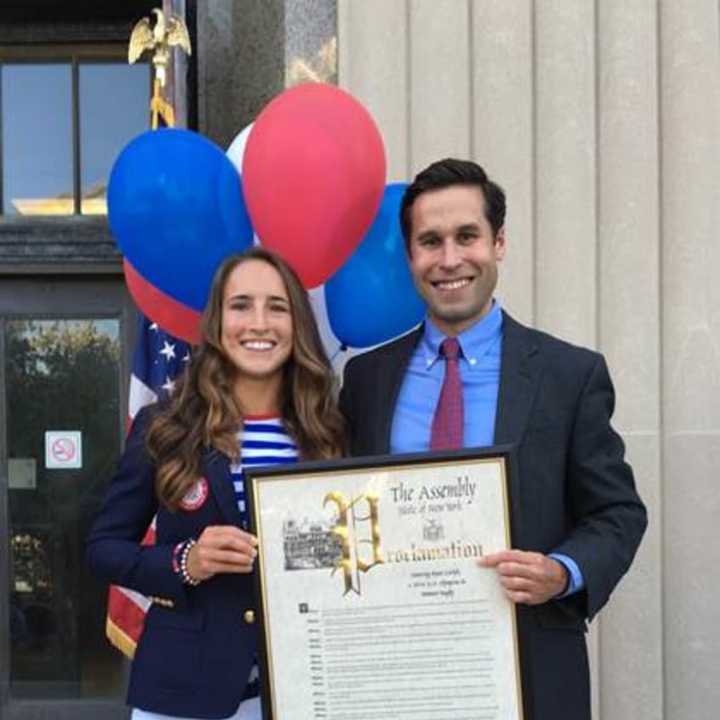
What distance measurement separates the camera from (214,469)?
203 centimetres

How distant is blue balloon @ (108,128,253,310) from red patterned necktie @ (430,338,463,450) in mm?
759

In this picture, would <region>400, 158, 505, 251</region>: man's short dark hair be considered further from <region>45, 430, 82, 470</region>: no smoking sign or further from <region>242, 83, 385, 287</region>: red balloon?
<region>45, 430, 82, 470</region>: no smoking sign

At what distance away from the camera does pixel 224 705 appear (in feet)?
6.57

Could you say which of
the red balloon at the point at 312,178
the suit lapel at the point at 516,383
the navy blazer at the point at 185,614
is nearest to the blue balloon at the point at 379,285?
the red balloon at the point at 312,178

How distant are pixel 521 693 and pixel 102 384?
3.51 m

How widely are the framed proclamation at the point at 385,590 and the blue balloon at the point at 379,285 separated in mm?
835

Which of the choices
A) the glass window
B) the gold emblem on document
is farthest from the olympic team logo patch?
the glass window

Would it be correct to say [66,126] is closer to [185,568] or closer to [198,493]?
[198,493]

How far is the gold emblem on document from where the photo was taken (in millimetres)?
1823

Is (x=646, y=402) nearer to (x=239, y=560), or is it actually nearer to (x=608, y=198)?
(x=608, y=198)

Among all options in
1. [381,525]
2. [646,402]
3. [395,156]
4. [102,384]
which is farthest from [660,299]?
[102,384]

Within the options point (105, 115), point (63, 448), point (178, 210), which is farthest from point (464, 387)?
point (105, 115)

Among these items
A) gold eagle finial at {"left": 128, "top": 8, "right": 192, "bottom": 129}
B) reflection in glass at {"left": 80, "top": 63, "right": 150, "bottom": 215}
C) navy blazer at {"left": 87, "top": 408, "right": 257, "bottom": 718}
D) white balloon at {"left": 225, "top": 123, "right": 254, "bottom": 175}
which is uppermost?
reflection in glass at {"left": 80, "top": 63, "right": 150, "bottom": 215}

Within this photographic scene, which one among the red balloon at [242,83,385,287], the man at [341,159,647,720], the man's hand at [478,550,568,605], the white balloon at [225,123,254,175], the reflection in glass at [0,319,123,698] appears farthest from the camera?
the reflection in glass at [0,319,123,698]
